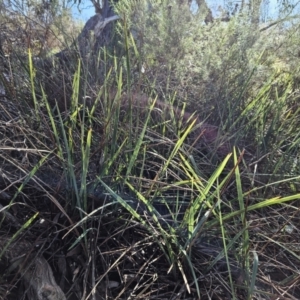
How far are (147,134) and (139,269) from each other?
0.57m

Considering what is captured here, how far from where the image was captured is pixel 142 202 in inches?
59.8

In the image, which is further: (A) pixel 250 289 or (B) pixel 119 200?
(B) pixel 119 200

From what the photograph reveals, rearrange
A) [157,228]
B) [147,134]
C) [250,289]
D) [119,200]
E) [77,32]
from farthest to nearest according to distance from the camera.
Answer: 1. [77,32]
2. [147,134]
3. [157,228]
4. [119,200]
5. [250,289]

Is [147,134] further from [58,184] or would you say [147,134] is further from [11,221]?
[11,221]

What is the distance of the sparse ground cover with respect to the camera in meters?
1.39

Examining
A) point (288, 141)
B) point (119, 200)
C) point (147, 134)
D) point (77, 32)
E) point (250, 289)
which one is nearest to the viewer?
point (250, 289)

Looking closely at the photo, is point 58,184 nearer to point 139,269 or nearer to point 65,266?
point 65,266

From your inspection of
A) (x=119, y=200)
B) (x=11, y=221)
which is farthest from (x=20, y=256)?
(x=119, y=200)

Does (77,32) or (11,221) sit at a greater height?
(77,32)

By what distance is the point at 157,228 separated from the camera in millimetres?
1465

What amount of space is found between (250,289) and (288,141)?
1.03 meters

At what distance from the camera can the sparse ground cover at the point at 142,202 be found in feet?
4.57

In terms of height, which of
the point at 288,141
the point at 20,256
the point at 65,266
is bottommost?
the point at 288,141

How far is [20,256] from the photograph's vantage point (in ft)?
4.66
